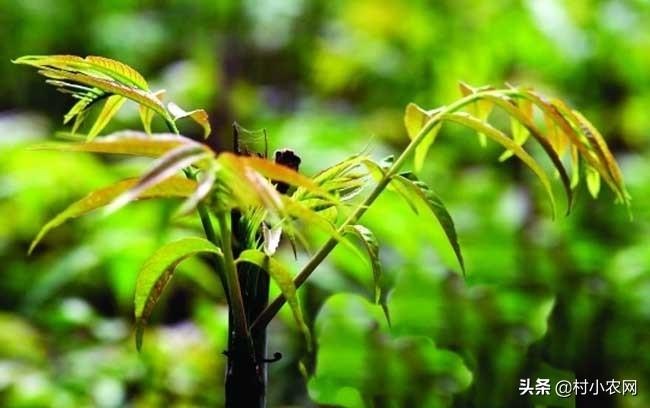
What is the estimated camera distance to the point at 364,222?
1150 mm

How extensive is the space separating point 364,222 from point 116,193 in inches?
33.2

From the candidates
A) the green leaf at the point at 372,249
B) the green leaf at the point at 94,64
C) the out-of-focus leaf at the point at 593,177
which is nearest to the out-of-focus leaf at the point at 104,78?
the green leaf at the point at 94,64

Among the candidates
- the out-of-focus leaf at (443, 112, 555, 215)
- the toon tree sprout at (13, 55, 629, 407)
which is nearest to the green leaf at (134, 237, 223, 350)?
the toon tree sprout at (13, 55, 629, 407)

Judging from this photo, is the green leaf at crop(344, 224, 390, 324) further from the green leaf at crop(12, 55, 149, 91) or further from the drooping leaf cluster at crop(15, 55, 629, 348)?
the green leaf at crop(12, 55, 149, 91)

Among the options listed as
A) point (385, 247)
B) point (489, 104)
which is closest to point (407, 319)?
point (489, 104)

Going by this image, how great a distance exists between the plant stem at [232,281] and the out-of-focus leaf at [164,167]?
0.04 m

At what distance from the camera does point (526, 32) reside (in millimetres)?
1743

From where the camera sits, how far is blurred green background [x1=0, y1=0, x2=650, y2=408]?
0.75 metres

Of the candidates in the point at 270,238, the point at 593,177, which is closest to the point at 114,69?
the point at 270,238

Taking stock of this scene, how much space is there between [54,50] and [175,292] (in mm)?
874

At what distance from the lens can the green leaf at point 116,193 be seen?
0.32m

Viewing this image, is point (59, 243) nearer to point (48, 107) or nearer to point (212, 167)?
point (48, 107)

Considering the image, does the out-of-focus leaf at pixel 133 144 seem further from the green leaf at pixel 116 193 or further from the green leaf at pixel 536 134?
the green leaf at pixel 536 134

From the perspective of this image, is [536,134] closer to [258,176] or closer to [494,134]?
[494,134]
